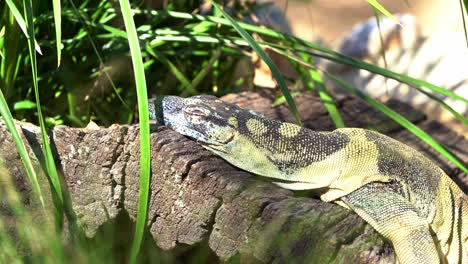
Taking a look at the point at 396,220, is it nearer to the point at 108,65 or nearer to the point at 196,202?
the point at 196,202

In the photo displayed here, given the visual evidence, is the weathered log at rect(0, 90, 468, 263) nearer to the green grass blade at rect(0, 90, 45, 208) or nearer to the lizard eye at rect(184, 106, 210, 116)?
the lizard eye at rect(184, 106, 210, 116)

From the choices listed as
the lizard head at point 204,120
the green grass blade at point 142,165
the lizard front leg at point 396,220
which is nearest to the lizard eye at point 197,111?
the lizard head at point 204,120

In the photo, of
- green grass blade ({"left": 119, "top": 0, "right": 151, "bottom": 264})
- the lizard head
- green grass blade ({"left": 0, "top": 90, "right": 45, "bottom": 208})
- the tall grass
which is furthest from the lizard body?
green grass blade ({"left": 0, "top": 90, "right": 45, "bottom": 208})

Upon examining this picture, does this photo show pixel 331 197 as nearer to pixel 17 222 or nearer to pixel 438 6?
pixel 17 222

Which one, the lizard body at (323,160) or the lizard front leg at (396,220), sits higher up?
the lizard body at (323,160)

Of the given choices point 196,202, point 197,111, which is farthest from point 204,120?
point 196,202

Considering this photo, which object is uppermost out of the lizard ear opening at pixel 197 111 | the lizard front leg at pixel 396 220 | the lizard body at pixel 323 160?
the lizard ear opening at pixel 197 111

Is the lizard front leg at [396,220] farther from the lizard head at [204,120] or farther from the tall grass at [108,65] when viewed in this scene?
the lizard head at [204,120]
